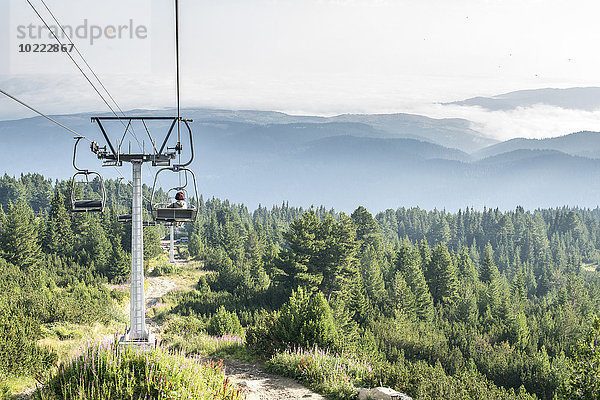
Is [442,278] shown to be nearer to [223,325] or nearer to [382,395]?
[223,325]

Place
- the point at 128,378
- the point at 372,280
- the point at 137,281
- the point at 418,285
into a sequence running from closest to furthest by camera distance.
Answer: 1. the point at 128,378
2. the point at 137,281
3. the point at 418,285
4. the point at 372,280

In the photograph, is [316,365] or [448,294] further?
[448,294]

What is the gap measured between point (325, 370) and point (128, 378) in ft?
16.5

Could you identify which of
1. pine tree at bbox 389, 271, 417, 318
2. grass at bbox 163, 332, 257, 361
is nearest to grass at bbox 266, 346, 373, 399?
grass at bbox 163, 332, 257, 361

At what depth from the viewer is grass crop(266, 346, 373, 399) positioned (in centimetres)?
1041

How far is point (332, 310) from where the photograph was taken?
1102 inches

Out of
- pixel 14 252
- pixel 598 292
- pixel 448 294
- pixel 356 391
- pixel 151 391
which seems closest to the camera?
pixel 151 391

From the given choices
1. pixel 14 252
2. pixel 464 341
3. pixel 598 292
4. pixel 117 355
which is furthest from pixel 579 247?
pixel 117 355

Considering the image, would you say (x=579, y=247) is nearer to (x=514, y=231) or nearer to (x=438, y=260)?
(x=514, y=231)

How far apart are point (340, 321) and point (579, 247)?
11814 centimetres

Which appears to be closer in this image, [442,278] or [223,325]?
[223,325]

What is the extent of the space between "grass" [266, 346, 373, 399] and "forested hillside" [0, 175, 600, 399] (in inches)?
1.6

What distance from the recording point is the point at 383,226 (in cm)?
12081

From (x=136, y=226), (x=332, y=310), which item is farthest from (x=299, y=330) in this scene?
(x=332, y=310)
